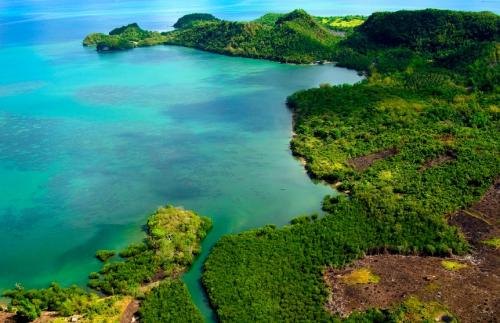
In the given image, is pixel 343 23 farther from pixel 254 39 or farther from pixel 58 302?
pixel 58 302

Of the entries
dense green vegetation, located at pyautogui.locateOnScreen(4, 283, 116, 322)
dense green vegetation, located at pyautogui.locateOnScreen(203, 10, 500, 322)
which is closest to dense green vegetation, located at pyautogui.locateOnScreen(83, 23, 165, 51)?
dense green vegetation, located at pyautogui.locateOnScreen(203, 10, 500, 322)

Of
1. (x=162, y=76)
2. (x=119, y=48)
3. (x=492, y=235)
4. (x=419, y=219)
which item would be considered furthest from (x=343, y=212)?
(x=119, y=48)

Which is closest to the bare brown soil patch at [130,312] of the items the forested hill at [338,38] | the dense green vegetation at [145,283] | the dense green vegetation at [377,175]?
the dense green vegetation at [145,283]

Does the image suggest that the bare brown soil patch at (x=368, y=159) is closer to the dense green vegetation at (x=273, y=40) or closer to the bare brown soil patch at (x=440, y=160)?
the bare brown soil patch at (x=440, y=160)

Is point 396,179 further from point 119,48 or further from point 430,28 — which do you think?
point 119,48

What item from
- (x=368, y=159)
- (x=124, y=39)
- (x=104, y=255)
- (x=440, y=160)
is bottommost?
(x=104, y=255)

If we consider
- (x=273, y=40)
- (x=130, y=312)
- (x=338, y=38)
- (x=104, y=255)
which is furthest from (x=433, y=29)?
(x=130, y=312)
